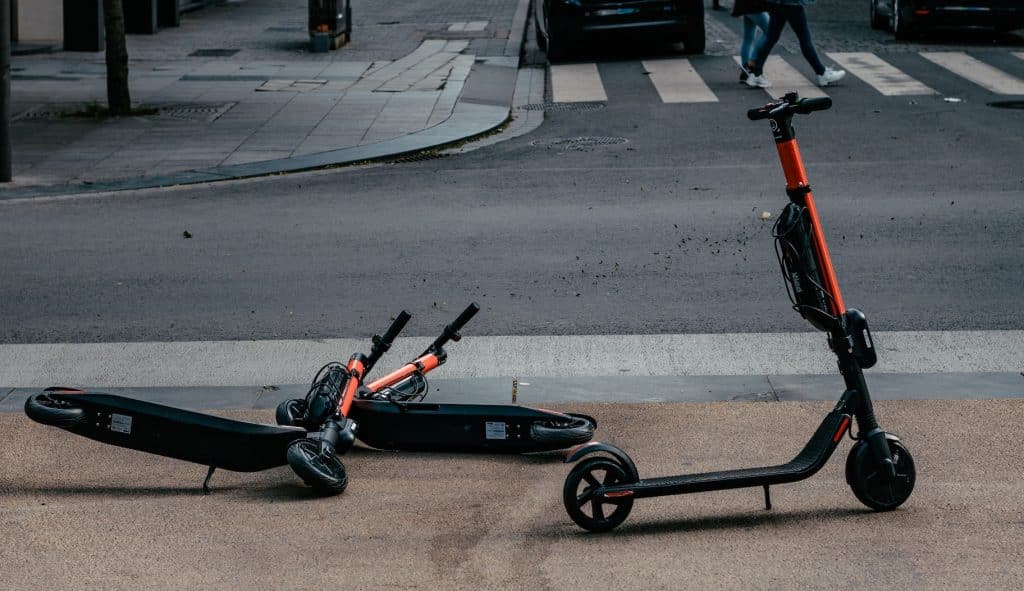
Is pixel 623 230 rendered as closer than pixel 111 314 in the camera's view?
No

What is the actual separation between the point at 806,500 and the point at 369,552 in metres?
1.50

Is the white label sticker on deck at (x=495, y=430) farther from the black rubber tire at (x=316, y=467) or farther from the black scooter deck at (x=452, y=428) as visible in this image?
the black rubber tire at (x=316, y=467)

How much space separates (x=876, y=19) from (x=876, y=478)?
20827mm

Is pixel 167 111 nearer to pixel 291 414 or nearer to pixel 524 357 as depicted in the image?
pixel 524 357

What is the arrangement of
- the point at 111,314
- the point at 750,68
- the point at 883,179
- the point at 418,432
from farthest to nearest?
the point at 750,68
the point at 883,179
the point at 111,314
the point at 418,432

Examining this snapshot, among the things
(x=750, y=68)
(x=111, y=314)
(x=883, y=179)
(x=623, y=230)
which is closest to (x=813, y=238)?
(x=111, y=314)

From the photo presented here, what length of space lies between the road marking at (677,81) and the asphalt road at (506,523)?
1146cm

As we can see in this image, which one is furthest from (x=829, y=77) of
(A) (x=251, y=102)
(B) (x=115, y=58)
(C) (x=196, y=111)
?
(B) (x=115, y=58)

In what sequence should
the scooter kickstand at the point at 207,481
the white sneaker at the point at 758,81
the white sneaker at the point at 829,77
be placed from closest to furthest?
the scooter kickstand at the point at 207,481 < the white sneaker at the point at 829,77 < the white sneaker at the point at 758,81

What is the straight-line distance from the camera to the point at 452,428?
17.7ft

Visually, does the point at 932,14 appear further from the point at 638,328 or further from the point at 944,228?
the point at 638,328

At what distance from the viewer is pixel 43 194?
39.6ft

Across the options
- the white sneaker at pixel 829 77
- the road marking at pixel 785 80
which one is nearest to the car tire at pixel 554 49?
the road marking at pixel 785 80

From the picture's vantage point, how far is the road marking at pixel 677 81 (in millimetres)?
16953
